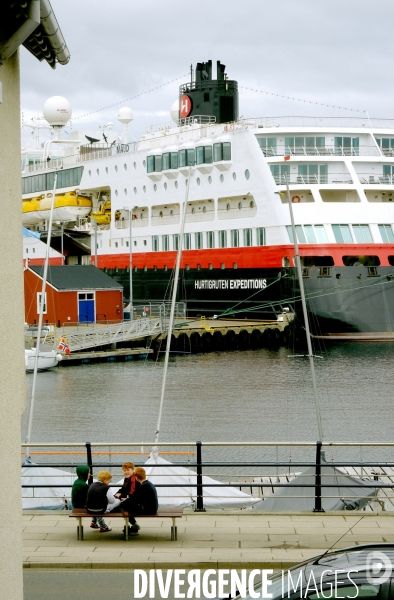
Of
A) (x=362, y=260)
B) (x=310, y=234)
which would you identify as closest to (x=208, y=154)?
(x=310, y=234)

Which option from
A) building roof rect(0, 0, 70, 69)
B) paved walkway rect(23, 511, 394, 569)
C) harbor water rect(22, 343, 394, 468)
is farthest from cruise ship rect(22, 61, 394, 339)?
building roof rect(0, 0, 70, 69)

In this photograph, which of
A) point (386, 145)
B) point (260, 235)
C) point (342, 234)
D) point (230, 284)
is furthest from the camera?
point (386, 145)

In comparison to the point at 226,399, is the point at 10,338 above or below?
above

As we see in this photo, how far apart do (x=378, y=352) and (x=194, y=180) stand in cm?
1669

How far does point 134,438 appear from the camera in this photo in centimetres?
2708

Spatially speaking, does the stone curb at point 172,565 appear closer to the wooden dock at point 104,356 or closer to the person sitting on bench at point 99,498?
the person sitting on bench at point 99,498

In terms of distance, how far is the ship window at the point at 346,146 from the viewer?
2026 inches

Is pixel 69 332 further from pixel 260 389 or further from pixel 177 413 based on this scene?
pixel 177 413

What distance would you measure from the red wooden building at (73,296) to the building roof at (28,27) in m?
42.1

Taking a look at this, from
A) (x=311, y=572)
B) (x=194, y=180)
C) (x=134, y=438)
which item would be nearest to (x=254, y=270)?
(x=194, y=180)

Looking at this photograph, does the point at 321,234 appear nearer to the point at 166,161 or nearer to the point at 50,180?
the point at 166,161

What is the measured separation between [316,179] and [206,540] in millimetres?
40155

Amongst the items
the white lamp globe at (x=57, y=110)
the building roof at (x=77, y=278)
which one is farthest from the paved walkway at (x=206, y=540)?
the white lamp globe at (x=57, y=110)

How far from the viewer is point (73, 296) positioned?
50.8 meters
